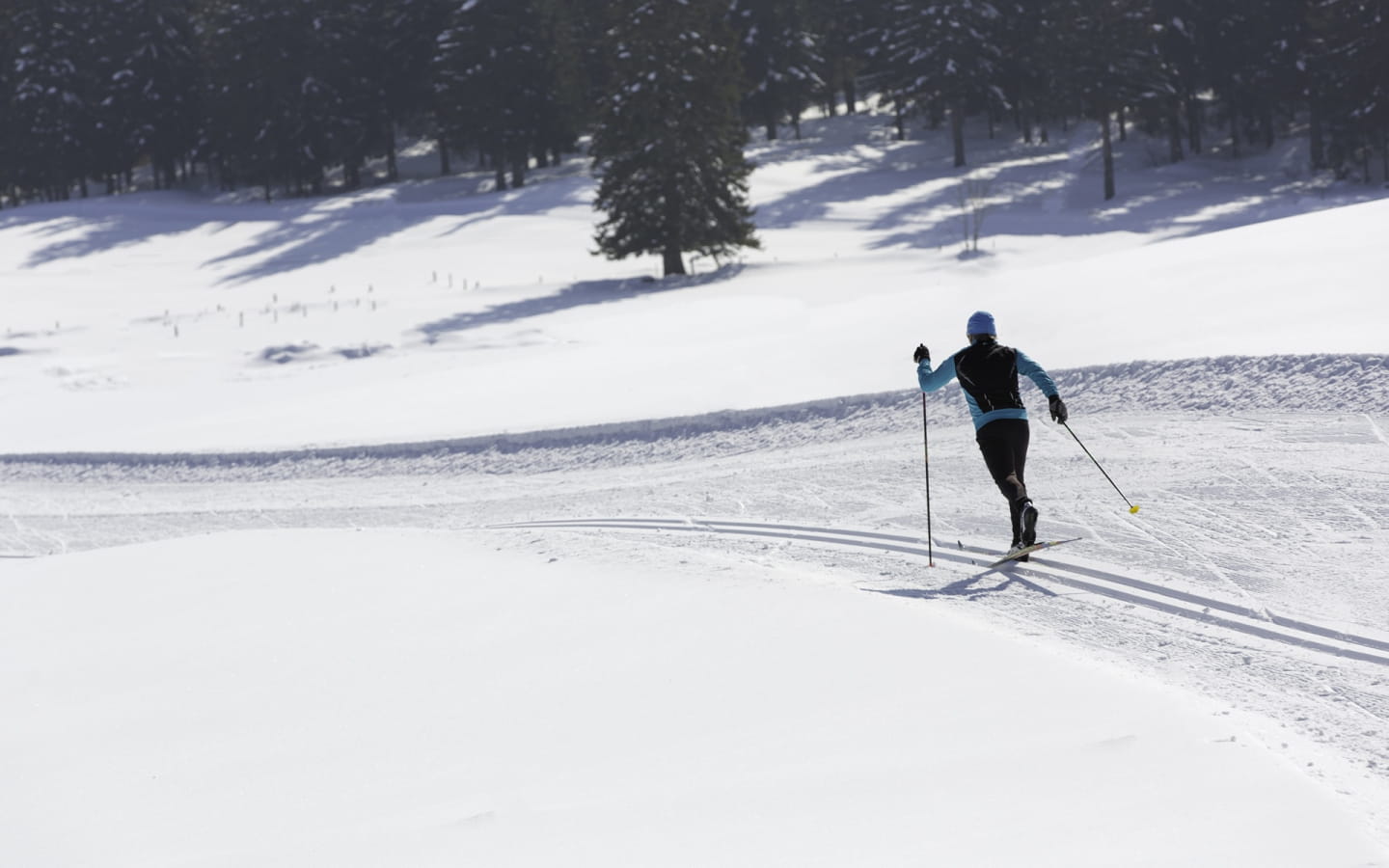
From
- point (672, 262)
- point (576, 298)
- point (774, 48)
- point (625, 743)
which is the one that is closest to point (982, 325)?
point (625, 743)

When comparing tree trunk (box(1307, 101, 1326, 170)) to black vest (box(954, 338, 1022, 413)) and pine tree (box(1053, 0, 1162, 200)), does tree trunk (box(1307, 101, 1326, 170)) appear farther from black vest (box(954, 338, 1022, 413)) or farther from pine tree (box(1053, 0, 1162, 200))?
black vest (box(954, 338, 1022, 413))

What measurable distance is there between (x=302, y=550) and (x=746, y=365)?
9.18 m

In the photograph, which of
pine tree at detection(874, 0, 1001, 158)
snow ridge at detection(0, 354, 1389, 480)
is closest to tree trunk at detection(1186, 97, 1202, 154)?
pine tree at detection(874, 0, 1001, 158)

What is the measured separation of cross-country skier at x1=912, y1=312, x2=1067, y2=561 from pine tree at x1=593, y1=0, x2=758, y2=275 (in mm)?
25595

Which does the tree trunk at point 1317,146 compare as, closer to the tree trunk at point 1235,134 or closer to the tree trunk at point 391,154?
the tree trunk at point 1235,134

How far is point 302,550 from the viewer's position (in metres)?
11.0

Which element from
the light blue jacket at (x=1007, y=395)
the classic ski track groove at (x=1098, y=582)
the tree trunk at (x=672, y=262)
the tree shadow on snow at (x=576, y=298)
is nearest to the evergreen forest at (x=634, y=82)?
the tree trunk at (x=672, y=262)

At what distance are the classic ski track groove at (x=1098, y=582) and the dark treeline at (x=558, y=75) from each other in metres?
24.2

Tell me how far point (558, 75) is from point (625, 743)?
164 ft

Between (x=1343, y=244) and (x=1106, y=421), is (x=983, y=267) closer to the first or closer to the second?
(x=1343, y=244)

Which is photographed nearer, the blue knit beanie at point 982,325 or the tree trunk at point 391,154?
the blue knit beanie at point 982,325

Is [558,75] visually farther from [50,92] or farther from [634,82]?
[50,92]

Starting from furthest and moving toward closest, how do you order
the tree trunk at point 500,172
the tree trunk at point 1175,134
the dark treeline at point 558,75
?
the tree trunk at point 500,172 → the tree trunk at point 1175,134 → the dark treeline at point 558,75

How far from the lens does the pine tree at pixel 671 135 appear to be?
107 feet
